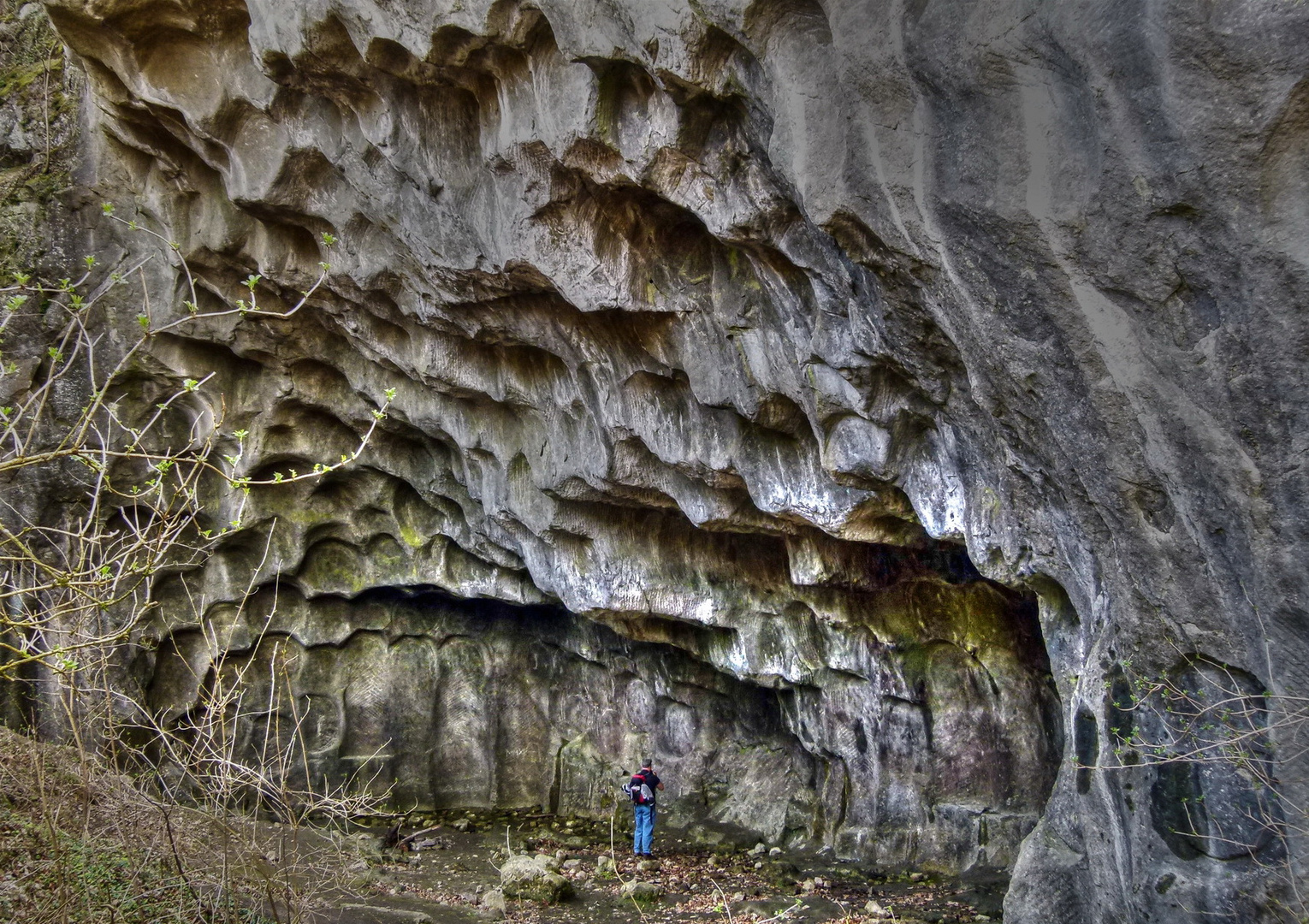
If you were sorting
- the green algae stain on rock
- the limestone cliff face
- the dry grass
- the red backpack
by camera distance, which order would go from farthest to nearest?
the red backpack
the green algae stain on rock
the dry grass
the limestone cliff face

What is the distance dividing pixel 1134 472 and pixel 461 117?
291 inches

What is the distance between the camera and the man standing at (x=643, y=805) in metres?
14.4

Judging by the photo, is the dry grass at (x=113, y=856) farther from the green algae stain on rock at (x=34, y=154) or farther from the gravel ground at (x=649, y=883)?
the green algae stain on rock at (x=34, y=154)

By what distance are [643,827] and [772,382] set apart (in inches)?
314

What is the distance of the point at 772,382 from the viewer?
9.40m

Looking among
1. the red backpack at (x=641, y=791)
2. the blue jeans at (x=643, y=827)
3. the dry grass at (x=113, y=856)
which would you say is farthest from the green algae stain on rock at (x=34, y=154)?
the blue jeans at (x=643, y=827)

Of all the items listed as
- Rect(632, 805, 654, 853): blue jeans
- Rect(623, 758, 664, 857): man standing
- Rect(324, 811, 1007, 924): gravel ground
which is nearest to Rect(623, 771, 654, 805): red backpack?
Rect(623, 758, 664, 857): man standing

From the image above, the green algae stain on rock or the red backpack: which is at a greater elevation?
the green algae stain on rock

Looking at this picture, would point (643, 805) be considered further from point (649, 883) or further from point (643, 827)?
point (649, 883)

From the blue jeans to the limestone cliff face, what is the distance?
1648 millimetres

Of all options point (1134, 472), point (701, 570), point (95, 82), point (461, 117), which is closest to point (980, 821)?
point (701, 570)

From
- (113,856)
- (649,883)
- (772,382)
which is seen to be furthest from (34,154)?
(649,883)

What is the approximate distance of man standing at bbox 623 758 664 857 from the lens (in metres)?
14.4

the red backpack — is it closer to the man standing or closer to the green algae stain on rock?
the man standing
